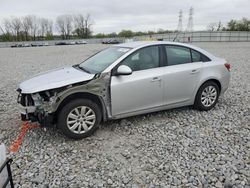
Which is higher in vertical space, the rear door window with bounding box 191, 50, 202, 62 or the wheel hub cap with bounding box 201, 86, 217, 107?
the rear door window with bounding box 191, 50, 202, 62

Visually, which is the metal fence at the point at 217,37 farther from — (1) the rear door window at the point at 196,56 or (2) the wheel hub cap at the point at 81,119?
(2) the wheel hub cap at the point at 81,119

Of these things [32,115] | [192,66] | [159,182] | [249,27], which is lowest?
[159,182]

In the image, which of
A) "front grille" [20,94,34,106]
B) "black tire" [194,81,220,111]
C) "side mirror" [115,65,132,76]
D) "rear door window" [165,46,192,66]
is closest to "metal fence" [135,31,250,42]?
"black tire" [194,81,220,111]

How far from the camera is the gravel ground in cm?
256

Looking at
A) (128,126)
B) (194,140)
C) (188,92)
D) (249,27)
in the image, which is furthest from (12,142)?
(249,27)

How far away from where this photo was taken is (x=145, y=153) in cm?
310

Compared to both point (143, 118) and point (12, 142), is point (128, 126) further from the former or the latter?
point (12, 142)

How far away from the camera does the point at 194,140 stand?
340 centimetres

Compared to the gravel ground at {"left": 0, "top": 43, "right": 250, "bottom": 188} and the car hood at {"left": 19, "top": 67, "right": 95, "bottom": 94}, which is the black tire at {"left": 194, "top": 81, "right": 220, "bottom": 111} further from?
the car hood at {"left": 19, "top": 67, "right": 95, "bottom": 94}

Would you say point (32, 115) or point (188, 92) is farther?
point (188, 92)

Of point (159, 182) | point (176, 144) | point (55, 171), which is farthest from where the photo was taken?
point (176, 144)

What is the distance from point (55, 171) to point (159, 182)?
130 cm

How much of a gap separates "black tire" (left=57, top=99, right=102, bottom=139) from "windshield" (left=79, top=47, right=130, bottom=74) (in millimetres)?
584

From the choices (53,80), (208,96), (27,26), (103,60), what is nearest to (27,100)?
(53,80)
